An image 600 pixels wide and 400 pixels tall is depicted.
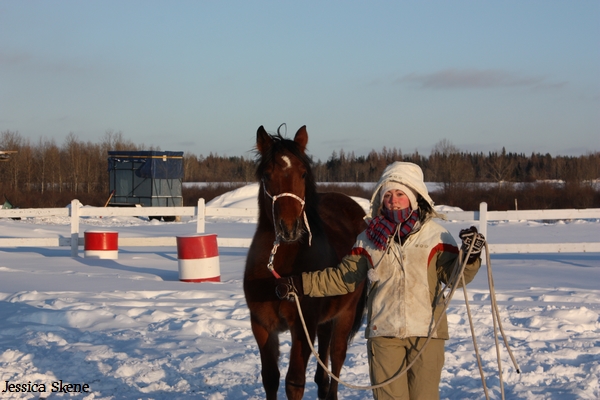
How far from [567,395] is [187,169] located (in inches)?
3006

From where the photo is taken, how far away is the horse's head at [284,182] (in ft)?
11.7

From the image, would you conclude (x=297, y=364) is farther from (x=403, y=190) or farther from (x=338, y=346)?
(x=403, y=190)

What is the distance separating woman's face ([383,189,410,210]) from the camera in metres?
3.12

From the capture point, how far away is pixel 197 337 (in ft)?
19.7

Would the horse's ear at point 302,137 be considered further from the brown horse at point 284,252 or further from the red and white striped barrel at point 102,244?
the red and white striped barrel at point 102,244

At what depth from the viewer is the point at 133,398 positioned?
4324 millimetres

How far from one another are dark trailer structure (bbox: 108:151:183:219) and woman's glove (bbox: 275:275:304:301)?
99.2 ft

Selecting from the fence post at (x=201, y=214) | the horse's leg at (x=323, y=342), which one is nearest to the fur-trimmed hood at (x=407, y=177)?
the horse's leg at (x=323, y=342)

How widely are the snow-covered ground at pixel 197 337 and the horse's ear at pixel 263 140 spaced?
1.82m

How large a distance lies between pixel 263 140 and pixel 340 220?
1.69m

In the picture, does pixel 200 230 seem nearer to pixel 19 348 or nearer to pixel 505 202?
pixel 19 348

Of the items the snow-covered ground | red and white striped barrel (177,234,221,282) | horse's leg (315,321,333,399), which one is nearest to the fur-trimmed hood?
horse's leg (315,321,333,399)

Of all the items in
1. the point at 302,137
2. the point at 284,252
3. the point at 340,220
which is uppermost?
the point at 302,137

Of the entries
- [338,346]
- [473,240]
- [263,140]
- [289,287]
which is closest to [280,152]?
[263,140]
